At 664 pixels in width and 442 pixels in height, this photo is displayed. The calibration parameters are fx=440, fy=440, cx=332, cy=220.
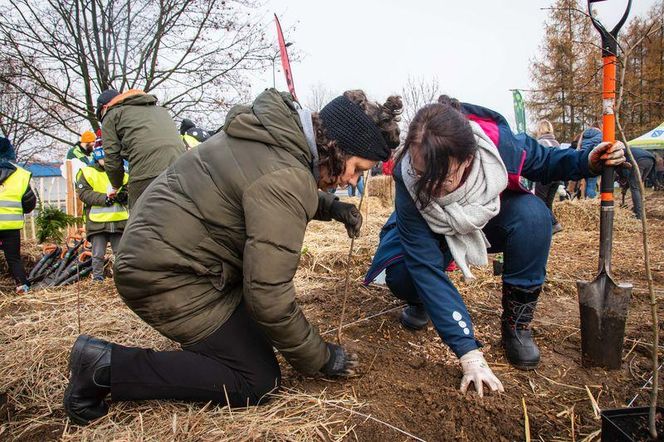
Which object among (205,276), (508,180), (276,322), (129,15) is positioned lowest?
(276,322)

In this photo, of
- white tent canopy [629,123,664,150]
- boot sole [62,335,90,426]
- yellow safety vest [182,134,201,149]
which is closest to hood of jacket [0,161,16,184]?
yellow safety vest [182,134,201,149]

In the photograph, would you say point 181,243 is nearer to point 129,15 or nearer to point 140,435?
point 140,435

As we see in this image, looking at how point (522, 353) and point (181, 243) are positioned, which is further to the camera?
point (522, 353)

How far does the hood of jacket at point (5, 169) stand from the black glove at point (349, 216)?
4287 mm

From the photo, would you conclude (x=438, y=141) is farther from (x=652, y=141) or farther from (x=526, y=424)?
(x=652, y=141)

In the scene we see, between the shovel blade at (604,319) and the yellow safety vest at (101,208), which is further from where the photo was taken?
the yellow safety vest at (101,208)

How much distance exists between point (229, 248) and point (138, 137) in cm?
221

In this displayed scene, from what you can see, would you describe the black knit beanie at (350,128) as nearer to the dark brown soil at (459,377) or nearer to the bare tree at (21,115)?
the dark brown soil at (459,377)

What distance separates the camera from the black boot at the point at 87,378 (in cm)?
171

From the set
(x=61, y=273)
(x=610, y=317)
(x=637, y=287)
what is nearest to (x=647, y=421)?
(x=610, y=317)

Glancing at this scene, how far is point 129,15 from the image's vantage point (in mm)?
8578

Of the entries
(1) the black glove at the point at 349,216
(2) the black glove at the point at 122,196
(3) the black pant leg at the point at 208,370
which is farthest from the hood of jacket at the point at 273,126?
(2) the black glove at the point at 122,196

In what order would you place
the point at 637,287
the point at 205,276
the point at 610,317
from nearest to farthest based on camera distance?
the point at 205,276 < the point at 610,317 < the point at 637,287

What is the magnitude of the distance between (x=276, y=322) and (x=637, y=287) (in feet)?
10.0
